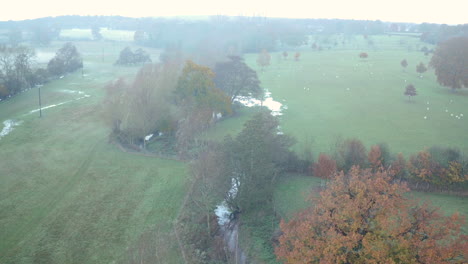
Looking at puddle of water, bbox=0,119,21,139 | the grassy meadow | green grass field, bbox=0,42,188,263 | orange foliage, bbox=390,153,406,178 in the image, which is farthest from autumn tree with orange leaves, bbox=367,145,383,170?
puddle of water, bbox=0,119,21,139

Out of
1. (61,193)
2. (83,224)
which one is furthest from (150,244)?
(61,193)

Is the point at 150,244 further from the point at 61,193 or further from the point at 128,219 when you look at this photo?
the point at 61,193

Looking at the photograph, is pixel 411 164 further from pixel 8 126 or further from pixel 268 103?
pixel 8 126

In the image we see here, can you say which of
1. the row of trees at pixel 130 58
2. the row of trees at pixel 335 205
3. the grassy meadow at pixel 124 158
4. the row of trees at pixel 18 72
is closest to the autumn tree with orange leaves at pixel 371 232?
the row of trees at pixel 335 205

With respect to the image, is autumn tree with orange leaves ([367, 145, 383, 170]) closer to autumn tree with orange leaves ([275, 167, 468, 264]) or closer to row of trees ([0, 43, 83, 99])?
autumn tree with orange leaves ([275, 167, 468, 264])

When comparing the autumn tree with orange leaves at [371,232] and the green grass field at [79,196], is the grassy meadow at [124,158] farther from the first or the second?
the autumn tree with orange leaves at [371,232]

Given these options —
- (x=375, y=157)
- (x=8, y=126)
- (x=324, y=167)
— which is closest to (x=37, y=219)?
(x=324, y=167)
